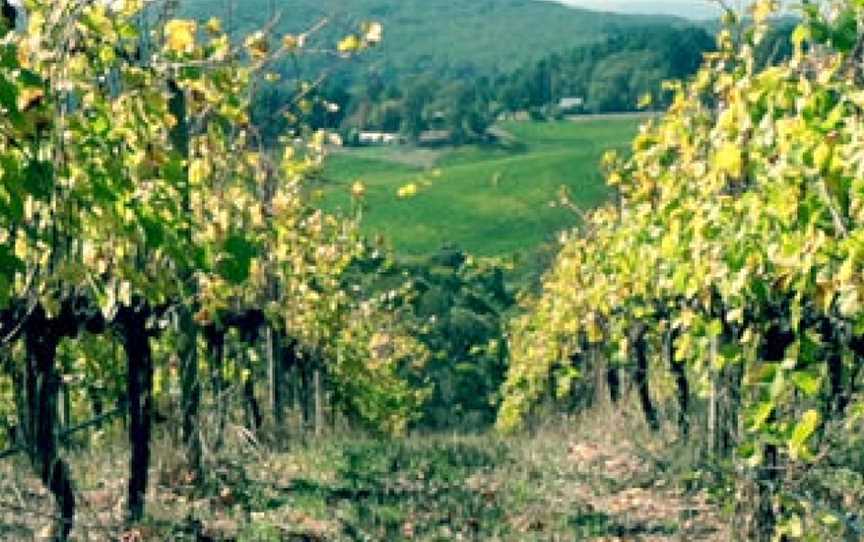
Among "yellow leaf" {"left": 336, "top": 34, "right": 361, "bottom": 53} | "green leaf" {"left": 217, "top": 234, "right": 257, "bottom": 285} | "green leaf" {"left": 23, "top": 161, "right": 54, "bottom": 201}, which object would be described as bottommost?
"green leaf" {"left": 217, "top": 234, "right": 257, "bottom": 285}

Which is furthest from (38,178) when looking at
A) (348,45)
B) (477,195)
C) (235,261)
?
(477,195)

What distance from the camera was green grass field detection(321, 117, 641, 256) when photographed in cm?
9594

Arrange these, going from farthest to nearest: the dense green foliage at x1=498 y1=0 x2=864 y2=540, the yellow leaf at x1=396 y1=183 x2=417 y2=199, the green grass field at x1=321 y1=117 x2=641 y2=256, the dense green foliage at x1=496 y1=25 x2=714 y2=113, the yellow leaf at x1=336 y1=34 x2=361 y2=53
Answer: the dense green foliage at x1=496 y1=25 x2=714 y2=113, the green grass field at x1=321 y1=117 x2=641 y2=256, the yellow leaf at x1=396 y1=183 x2=417 y2=199, the yellow leaf at x1=336 y1=34 x2=361 y2=53, the dense green foliage at x1=498 y1=0 x2=864 y2=540

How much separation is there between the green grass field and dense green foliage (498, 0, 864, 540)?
73249mm

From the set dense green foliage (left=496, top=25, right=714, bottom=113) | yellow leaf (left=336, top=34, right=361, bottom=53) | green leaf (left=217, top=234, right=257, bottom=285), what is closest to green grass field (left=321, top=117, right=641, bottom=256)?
dense green foliage (left=496, top=25, right=714, bottom=113)

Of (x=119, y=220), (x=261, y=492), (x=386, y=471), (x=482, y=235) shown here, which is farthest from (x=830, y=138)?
(x=482, y=235)

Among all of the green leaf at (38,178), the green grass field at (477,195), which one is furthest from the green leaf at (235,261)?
the green grass field at (477,195)

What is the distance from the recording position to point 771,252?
532cm

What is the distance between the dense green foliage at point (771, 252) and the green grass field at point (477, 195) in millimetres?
73249

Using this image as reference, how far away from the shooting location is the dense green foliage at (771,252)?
4699 millimetres

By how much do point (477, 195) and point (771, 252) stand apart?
10073 cm

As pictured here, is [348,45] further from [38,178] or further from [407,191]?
[38,178]

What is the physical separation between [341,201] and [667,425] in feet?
216

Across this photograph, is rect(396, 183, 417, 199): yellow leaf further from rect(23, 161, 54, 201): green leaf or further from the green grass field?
the green grass field
